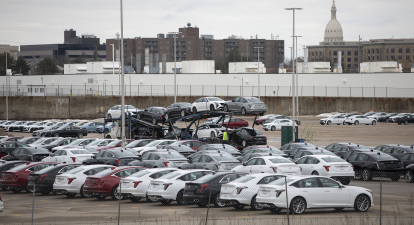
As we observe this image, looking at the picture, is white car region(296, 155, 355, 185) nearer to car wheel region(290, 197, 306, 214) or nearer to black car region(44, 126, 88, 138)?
car wheel region(290, 197, 306, 214)

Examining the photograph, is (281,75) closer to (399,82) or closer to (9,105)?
(399,82)

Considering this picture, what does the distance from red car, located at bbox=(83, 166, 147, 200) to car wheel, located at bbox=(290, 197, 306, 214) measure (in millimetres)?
7003

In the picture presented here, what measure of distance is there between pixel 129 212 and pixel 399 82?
3162 inches

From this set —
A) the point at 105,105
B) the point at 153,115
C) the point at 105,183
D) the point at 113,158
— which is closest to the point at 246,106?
the point at 153,115

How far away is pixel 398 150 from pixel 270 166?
955 cm

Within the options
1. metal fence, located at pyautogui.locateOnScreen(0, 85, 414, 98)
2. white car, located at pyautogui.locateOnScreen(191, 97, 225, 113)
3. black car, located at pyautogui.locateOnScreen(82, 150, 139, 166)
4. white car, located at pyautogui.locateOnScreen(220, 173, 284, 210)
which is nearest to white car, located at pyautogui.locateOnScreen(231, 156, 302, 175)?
white car, located at pyautogui.locateOnScreen(220, 173, 284, 210)

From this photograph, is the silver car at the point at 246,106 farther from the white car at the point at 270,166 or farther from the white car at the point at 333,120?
the white car at the point at 333,120

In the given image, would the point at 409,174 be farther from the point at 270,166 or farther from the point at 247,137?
the point at 247,137

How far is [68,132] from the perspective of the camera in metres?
48.2

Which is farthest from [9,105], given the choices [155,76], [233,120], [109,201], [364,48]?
[364,48]

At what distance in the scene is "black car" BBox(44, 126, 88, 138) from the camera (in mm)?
47469

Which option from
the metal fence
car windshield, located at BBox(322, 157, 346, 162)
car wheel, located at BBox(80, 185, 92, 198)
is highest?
the metal fence

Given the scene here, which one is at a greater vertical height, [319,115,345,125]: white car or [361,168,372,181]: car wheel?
[319,115,345,125]: white car

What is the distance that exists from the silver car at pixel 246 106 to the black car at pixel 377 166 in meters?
13.9
